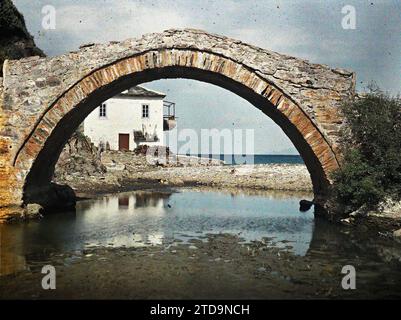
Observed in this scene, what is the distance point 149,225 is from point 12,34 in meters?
8.30

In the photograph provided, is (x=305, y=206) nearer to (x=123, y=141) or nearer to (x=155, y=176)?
(x=155, y=176)

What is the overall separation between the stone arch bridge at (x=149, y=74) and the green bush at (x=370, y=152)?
35cm

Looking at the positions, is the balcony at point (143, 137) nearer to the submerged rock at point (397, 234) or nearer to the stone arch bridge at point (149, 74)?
the stone arch bridge at point (149, 74)

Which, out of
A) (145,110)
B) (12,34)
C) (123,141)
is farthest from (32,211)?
(145,110)

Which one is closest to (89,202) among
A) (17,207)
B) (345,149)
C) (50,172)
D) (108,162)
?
(50,172)

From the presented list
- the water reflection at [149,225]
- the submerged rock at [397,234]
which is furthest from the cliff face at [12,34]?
the submerged rock at [397,234]

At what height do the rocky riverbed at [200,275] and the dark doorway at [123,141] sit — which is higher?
the dark doorway at [123,141]

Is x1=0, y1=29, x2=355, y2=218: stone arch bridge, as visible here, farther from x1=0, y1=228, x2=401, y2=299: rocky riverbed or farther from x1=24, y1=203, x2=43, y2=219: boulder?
x1=0, y1=228, x2=401, y2=299: rocky riverbed

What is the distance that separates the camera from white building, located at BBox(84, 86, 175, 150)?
122 feet

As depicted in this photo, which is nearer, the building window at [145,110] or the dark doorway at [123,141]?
the dark doorway at [123,141]

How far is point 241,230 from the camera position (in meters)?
11.3

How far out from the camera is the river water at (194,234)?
7945 mm

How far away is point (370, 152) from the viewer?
11.1 meters
